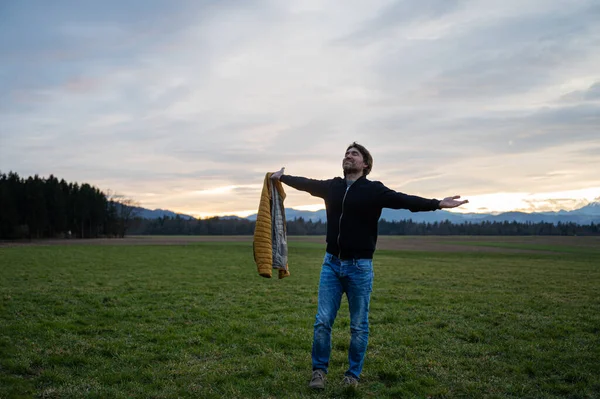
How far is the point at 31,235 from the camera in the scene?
9006 cm

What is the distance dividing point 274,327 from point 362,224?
481 cm

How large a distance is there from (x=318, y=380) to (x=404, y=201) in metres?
2.60

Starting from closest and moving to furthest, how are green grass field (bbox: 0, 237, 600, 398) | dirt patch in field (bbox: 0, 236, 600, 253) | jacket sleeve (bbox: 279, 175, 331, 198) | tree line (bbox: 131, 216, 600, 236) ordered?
green grass field (bbox: 0, 237, 600, 398), jacket sleeve (bbox: 279, 175, 331, 198), dirt patch in field (bbox: 0, 236, 600, 253), tree line (bbox: 131, 216, 600, 236)

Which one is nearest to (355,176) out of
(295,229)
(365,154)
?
(365,154)

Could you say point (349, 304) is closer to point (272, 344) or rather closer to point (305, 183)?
point (305, 183)

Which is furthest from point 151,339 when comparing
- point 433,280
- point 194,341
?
point 433,280

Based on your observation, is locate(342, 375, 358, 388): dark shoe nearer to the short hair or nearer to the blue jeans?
the blue jeans

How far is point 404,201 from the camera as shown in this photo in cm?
577

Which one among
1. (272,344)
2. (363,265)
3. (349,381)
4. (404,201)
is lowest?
A: (272,344)

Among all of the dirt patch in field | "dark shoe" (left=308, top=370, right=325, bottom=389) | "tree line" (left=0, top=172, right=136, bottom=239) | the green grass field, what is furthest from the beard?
"tree line" (left=0, top=172, right=136, bottom=239)

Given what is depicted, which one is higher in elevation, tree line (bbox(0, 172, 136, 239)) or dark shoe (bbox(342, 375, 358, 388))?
tree line (bbox(0, 172, 136, 239))

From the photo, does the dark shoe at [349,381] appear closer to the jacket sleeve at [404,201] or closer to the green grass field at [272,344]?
the green grass field at [272,344]

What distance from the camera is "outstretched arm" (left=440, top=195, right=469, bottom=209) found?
5630mm

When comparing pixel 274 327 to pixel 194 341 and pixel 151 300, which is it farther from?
pixel 151 300
